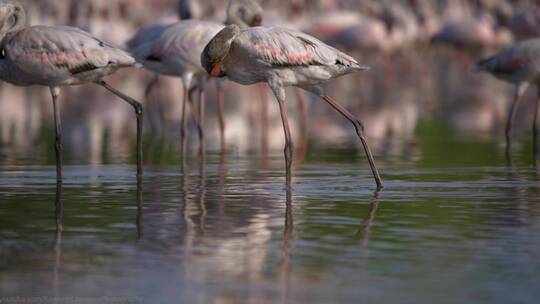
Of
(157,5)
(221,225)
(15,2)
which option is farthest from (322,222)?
(157,5)

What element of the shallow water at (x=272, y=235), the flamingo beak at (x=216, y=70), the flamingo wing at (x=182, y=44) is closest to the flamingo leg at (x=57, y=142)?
the shallow water at (x=272, y=235)

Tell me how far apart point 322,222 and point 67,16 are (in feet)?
103

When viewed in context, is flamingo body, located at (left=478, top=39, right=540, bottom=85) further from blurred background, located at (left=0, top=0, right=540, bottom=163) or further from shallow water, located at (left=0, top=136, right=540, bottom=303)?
shallow water, located at (left=0, top=136, right=540, bottom=303)

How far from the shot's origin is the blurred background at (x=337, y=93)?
48.1 feet

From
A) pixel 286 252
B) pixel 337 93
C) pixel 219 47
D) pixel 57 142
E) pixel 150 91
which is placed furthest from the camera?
pixel 337 93

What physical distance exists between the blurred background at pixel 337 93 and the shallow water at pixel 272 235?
93.1 inches

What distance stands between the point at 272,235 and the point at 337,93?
15.8 metres

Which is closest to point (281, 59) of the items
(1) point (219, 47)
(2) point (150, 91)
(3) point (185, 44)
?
(1) point (219, 47)

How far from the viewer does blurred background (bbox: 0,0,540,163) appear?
14.7 m

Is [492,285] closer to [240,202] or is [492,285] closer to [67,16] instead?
[240,202]

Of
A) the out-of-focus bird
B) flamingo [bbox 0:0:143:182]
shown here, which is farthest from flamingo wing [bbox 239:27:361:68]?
the out-of-focus bird

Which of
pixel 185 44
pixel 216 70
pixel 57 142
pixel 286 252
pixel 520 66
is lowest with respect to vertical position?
pixel 286 252

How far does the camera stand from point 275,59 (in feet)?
30.9

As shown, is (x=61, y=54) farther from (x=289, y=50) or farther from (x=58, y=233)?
(x=58, y=233)
